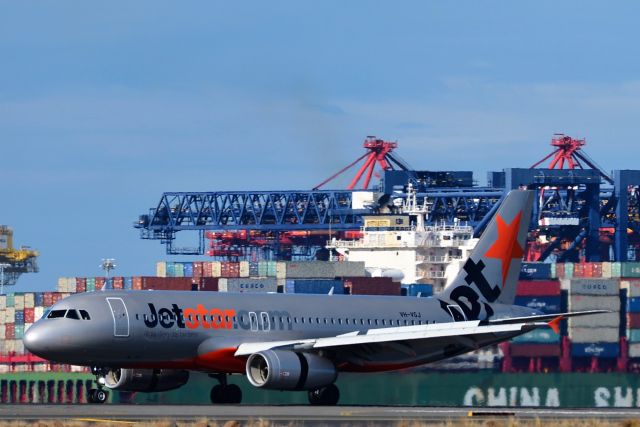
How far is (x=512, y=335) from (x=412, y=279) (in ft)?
299

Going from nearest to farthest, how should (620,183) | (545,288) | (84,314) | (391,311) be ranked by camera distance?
(84,314) → (391,311) → (545,288) → (620,183)

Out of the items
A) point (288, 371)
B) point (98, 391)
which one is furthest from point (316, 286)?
point (288, 371)

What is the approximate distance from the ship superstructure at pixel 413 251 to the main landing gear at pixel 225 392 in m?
92.7

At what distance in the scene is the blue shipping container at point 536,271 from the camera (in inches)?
6457

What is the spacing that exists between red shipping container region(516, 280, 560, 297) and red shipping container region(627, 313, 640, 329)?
7035 millimetres

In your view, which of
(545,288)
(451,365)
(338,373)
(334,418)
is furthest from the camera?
(545,288)

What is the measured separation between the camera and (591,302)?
502ft

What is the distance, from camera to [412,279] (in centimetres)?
15362

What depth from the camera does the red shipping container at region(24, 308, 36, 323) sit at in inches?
5533

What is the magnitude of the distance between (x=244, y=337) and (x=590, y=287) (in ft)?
325

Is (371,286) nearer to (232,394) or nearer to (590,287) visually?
(590,287)

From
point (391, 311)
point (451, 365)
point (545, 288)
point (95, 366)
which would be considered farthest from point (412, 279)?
point (95, 366)

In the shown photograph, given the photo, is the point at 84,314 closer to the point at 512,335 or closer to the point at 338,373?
the point at 338,373

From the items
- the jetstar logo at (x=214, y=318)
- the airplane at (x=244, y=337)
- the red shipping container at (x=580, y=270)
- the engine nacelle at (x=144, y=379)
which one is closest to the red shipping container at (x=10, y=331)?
the red shipping container at (x=580, y=270)
